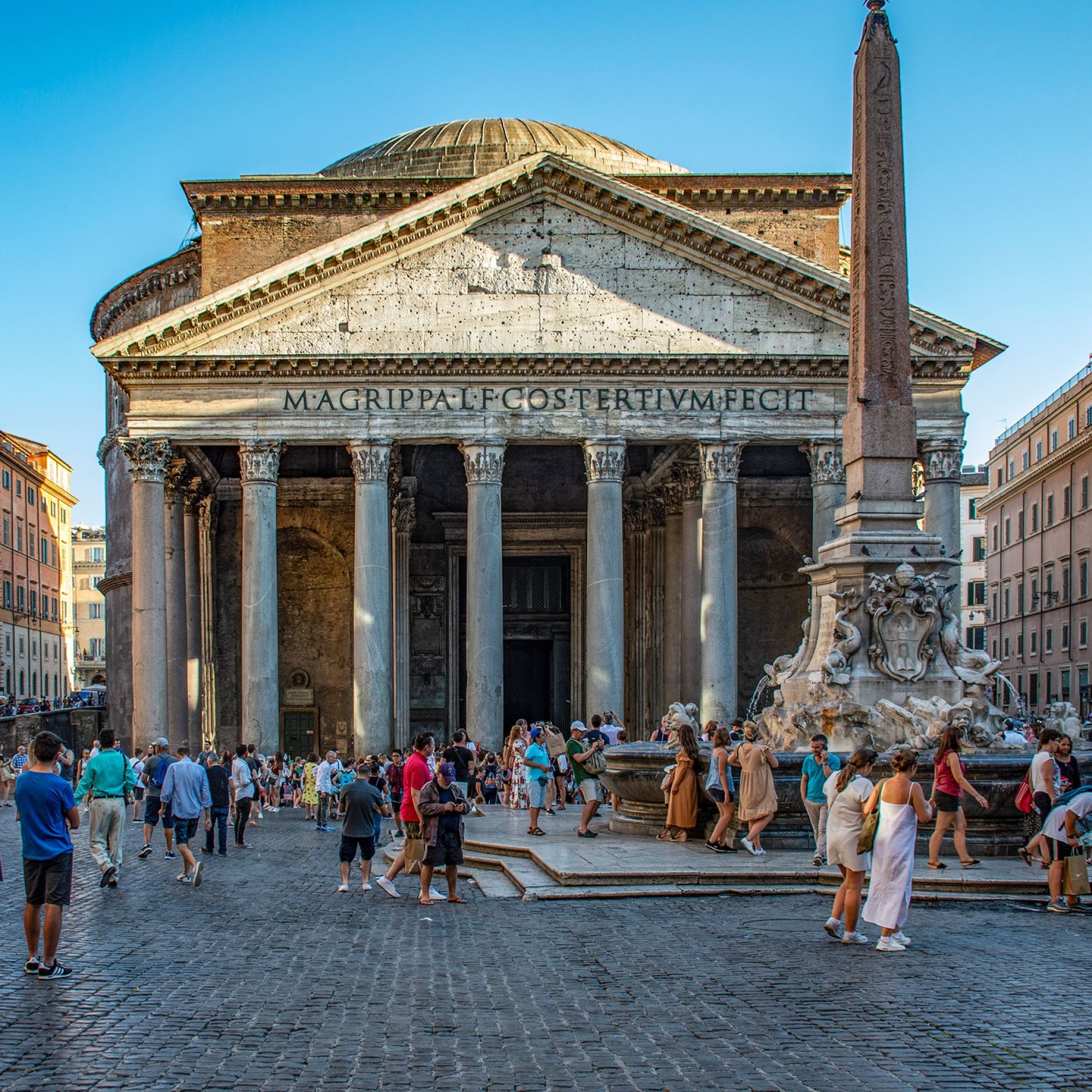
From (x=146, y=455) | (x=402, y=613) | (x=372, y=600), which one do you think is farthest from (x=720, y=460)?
(x=146, y=455)

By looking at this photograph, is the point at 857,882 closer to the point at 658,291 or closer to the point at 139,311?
the point at 658,291

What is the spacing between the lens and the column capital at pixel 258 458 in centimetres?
2794

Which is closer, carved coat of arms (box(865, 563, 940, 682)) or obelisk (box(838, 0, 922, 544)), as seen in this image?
carved coat of arms (box(865, 563, 940, 682))

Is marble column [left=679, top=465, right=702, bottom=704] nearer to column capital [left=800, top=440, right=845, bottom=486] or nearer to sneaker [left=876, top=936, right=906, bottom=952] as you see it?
column capital [left=800, top=440, right=845, bottom=486]

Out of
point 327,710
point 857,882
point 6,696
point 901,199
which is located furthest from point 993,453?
point 857,882

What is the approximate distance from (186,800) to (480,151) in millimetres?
28322

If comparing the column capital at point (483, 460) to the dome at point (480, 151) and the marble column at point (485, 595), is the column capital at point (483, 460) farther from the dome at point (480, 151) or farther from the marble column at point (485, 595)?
the dome at point (480, 151)

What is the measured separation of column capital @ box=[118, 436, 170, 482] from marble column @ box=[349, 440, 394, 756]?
3.64 m

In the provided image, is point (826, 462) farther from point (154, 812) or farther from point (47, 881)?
point (47, 881)

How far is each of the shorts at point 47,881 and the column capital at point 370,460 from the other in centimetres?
1952

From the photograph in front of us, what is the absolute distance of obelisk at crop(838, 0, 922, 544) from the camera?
1300 cm

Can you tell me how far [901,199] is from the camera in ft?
43.2

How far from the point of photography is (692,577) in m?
30.8

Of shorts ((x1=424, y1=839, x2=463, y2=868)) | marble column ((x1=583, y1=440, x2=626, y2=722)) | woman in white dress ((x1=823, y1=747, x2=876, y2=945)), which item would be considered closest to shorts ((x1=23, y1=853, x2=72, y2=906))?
Answer: shorts ((x1=424, y1=839, x2=463, y2=868))
